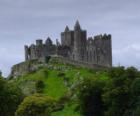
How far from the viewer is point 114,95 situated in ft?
427

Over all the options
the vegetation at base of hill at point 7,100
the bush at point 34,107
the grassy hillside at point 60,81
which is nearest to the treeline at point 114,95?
the bush at point 34,107

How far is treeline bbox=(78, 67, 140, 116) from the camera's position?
12925 cm

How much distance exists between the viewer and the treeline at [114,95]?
129250 mm

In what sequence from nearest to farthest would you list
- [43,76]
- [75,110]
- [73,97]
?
1. [75,110]
2. [73,97]
3. [43,76]

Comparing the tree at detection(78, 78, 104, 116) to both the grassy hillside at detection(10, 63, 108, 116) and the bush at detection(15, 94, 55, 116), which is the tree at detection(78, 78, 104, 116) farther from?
the grassy hillside at detection(10, 63, 108, 116)

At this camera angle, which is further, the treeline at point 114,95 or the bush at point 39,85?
the bush at point 39,85

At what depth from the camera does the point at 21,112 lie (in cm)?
13488

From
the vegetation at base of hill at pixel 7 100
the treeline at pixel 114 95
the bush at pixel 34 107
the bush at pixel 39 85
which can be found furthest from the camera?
the bush at pixel 39 85

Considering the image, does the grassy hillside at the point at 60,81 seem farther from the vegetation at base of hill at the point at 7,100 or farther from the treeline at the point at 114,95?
the treeline at the point at 114,95

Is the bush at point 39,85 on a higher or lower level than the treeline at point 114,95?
higher

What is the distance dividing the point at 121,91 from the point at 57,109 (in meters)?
39.2

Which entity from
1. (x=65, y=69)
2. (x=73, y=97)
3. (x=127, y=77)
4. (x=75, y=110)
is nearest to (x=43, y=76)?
(x=65, y=69)

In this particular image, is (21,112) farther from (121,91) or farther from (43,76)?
(43,76)

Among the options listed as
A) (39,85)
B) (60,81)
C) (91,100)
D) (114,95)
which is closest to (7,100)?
(91,100)
